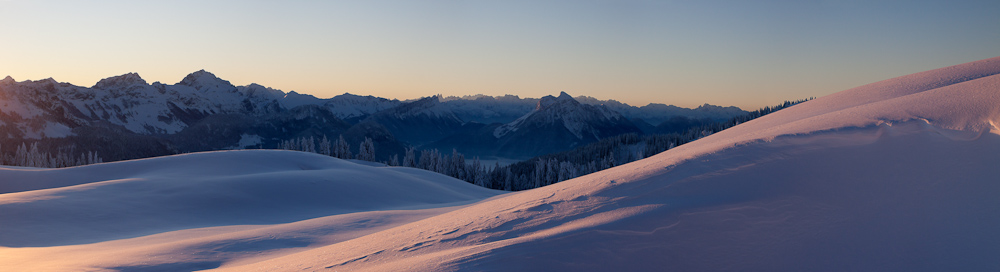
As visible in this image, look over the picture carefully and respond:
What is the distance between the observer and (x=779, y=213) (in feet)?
21.4

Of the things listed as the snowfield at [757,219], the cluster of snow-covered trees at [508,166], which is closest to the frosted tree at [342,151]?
the cluster of snow-covered trees at [508,166]

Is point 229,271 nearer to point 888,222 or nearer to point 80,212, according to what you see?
point 888,222

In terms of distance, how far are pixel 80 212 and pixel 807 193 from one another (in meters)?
21.7

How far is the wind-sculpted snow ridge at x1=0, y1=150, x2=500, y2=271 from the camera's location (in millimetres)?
10688

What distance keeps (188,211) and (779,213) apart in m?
21.6

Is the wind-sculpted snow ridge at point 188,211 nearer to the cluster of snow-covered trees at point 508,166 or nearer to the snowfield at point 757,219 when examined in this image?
the snowfield at point 757,219

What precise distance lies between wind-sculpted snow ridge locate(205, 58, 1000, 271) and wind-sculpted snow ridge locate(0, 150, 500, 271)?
9.42 ft

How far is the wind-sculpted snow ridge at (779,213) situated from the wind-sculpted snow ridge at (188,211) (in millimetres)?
2872

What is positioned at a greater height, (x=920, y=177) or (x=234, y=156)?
(x=234, y=156)

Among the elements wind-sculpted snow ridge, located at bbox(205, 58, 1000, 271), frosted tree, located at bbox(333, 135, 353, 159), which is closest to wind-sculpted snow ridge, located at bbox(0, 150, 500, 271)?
wind-sculpted snow ridge, located at bbox(205, 58, 1000, 271)

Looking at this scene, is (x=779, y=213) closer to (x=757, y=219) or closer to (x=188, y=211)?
A: (x=757, y=219)

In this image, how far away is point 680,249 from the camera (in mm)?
5980

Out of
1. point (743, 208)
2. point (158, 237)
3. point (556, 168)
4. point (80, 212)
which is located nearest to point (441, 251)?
point (743, 208)

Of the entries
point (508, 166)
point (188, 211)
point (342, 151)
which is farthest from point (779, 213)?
point (342, 151)
